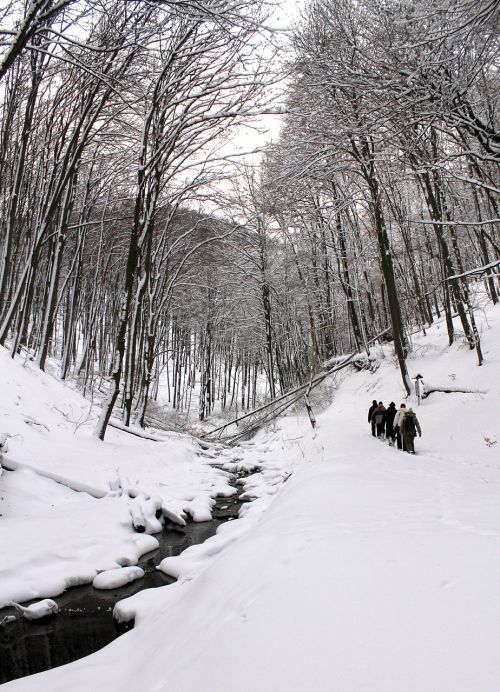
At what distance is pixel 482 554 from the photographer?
2.55m

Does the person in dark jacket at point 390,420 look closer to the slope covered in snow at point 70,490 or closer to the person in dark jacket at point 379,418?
the person in dark jacket at point 379,418

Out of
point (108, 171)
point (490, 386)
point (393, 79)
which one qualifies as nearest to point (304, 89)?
point (393, 79)

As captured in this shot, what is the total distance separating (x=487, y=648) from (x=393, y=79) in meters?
6.99

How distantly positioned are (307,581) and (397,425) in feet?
28.7

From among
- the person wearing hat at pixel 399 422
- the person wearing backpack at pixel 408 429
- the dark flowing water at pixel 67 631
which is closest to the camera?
the dark flowing water at pixel 67 631

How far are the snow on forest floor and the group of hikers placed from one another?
1.98 m

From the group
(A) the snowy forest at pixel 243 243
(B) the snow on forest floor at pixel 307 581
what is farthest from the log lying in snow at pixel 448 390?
(B) the snow on forest floor at pixel 307 581

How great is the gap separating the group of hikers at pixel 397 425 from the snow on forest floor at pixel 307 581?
1979mm

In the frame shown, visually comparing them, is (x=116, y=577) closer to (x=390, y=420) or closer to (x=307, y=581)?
(x=307, y=581)

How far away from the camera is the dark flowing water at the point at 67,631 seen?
3.07 metres

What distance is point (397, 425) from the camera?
34.0ft

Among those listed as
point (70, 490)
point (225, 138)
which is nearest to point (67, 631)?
point (70, 490)

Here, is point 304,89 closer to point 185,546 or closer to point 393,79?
point 393,79

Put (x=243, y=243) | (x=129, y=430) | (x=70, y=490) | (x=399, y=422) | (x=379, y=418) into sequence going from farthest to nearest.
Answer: (x=243, y=243) → (x=379, y=418) → (x=129, y=430) → (x=399, y=422) → (x=70, y=490)
